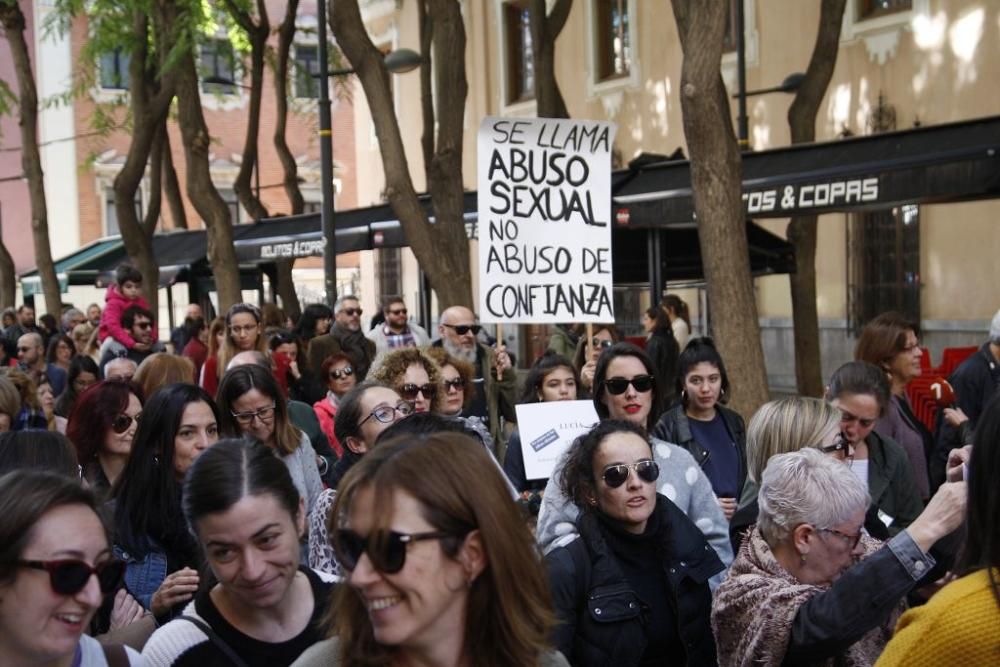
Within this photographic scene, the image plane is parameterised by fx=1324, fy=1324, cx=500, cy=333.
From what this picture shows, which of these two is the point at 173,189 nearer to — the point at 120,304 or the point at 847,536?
the point at 120,304

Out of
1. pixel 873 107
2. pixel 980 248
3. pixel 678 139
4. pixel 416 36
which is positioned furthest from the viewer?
pixel 416 36

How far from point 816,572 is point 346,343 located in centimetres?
742

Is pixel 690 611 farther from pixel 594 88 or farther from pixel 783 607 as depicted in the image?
pixel 594 88

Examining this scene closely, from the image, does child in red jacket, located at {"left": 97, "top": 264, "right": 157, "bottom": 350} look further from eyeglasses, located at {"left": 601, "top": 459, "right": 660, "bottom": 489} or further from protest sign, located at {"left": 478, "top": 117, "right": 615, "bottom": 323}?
eyeglasses, located at {"left": 601, "top": 459, "right": 660, "bottom": 489}

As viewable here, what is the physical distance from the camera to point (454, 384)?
656cm

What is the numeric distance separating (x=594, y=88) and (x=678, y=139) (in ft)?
9.67

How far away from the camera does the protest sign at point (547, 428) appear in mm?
6441

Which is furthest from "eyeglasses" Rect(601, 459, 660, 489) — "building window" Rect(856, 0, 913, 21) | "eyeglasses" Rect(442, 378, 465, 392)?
"building window" Rect(856, 0, 913, 21)

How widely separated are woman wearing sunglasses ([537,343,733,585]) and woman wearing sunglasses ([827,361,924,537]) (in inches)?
25.4

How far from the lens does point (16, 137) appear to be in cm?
4106

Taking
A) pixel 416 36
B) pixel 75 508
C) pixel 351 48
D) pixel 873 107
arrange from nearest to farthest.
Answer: pixel 75 508
pixel 351 48
pixel 873 107
pixel 416 36

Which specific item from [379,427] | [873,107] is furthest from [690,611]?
[873,107]

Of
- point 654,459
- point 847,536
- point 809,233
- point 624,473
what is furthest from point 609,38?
point 847,536

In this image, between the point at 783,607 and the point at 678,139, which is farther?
the point at 678,139
